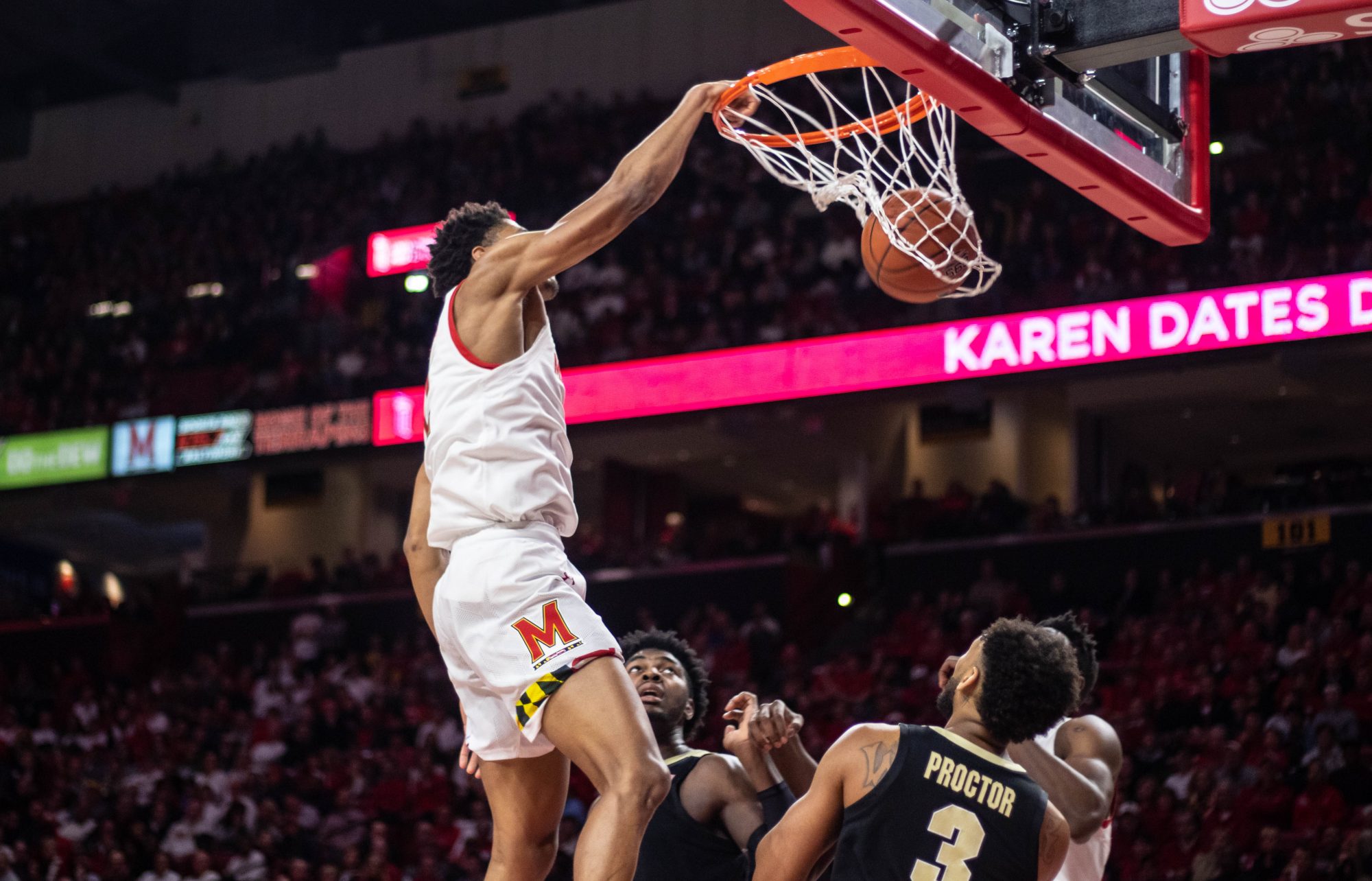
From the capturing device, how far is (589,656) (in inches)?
120

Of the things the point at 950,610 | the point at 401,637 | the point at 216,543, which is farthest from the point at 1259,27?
the point at 216,543

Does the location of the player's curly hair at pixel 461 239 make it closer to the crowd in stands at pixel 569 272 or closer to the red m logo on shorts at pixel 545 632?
the red m logo on shorts at pixel 545 632

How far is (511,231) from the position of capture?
3.42 metres

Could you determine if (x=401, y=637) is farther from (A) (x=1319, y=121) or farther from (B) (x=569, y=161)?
(A) (x=1319, y=121)

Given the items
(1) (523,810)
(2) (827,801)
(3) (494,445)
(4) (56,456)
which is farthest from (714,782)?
(4) (56,456)

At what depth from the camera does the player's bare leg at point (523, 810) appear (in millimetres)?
3270

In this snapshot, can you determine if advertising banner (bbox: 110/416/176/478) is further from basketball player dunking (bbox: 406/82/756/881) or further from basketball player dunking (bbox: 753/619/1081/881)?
basketball player dunking (bbox: 753/619/1081/881)

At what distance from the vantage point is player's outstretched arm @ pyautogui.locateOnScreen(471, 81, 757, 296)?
313cm

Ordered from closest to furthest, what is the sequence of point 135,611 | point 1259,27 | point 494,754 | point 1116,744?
point 494,754 → point 1259,27 → point 1116,744 → point 135,611

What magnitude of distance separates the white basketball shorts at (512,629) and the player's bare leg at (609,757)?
40 millimetres

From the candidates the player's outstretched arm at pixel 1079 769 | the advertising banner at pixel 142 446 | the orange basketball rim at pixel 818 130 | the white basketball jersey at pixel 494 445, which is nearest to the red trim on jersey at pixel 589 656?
the white basketball jersey at pixel 494 445

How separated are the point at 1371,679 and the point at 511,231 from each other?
8224 millimetres

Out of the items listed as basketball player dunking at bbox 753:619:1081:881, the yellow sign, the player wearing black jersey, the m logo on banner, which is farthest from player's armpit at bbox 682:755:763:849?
the m logo on banner

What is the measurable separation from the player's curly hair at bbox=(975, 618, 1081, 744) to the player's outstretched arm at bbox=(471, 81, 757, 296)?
106cm
